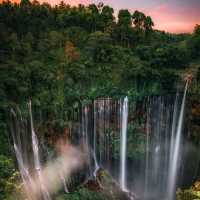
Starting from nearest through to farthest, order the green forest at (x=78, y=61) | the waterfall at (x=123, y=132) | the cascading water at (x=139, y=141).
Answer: the green forest at (x=78, y=61) → the cascading water at (x=139, y=141) → the waterfall at (x=123, y=132)

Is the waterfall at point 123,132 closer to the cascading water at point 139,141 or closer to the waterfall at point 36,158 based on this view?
the cascading water at point 139,141

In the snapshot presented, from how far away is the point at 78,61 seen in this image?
18.7 metres

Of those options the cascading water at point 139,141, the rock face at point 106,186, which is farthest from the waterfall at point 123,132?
the rock face at point 106,186

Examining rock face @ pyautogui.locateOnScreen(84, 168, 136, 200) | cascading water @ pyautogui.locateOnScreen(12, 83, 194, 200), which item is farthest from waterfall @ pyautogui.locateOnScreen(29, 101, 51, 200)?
cascading water @ pyautogui.locateOnScreen(12, 83, 194, 200)

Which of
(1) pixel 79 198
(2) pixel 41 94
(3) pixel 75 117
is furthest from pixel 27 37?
(1) pixel 79 198

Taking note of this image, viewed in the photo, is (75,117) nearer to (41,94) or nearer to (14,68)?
(41,94)

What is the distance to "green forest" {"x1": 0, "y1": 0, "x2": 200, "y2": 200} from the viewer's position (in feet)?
47.3

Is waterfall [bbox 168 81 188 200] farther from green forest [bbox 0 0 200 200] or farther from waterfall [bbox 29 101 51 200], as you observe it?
waterfall [bbox 29 101 51 200]

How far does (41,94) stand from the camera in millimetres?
14977

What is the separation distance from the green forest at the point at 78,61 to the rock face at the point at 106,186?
0.41m

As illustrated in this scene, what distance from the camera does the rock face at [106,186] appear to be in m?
14.4

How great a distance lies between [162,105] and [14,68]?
8.80 metres

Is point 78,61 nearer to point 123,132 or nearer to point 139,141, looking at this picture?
point 123,132

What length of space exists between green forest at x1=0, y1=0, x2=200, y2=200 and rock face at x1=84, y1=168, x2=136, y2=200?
0.41m
